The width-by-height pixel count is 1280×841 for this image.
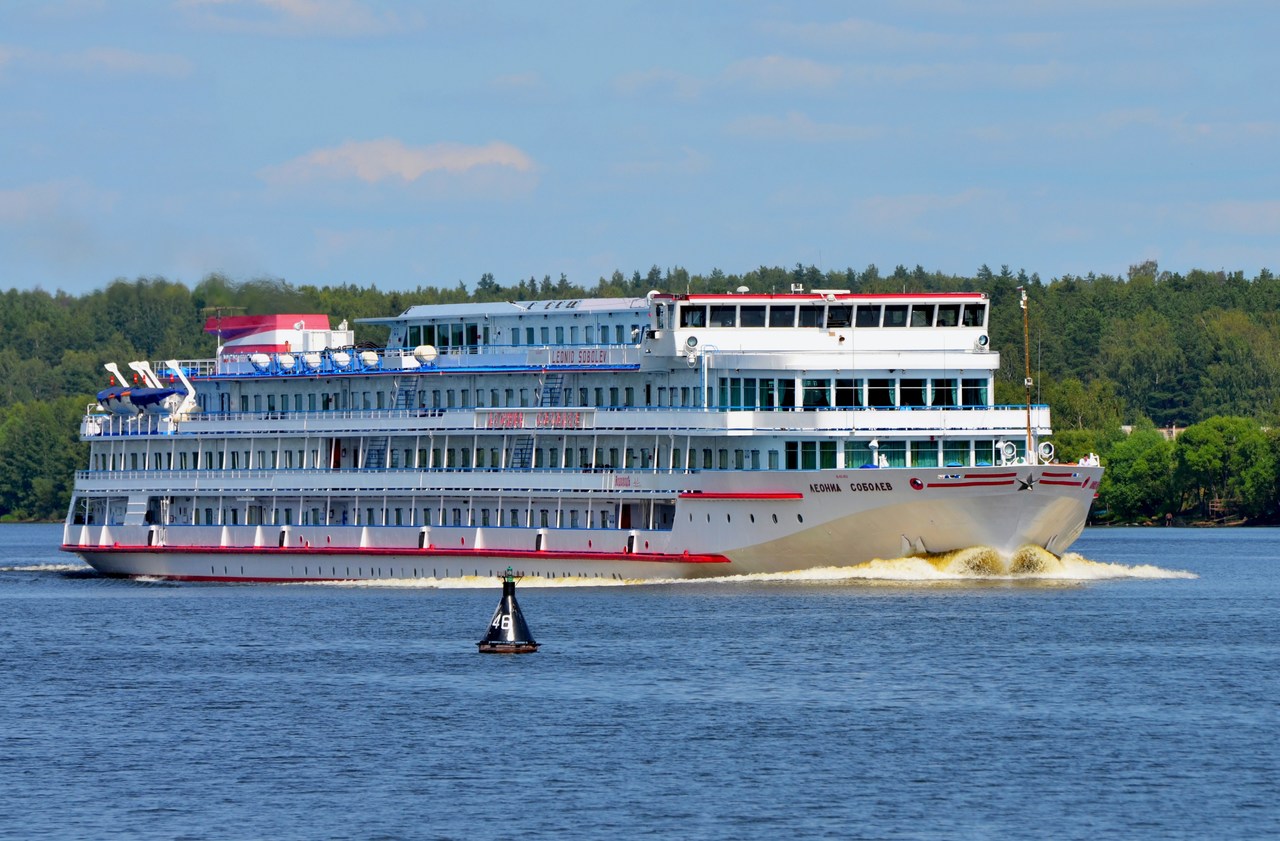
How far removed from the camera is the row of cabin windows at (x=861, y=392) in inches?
2965

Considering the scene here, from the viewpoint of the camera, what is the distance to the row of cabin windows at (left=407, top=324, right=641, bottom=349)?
268ft

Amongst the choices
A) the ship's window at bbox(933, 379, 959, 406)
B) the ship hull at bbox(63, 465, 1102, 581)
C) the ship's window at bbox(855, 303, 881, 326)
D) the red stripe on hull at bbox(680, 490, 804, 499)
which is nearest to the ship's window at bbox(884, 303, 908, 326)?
the ship's window at bbox(855, 303, 881, 326)

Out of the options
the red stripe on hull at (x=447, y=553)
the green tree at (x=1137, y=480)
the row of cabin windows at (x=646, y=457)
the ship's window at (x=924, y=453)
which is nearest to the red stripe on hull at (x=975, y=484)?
the row of cabin windows at (x=646, y=457)

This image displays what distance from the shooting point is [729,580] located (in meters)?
77.2

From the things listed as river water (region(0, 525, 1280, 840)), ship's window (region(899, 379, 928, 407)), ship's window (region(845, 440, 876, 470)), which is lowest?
river water (region(0, 525, 1280, 840))

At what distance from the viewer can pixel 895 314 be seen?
77312mm

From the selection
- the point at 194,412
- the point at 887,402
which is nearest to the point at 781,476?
the point at 887,402

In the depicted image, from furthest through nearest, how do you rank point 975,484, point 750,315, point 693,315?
point 693,315 → point 750,315 → point 975,484

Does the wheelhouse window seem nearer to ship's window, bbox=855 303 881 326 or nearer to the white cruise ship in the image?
the white cruise ship

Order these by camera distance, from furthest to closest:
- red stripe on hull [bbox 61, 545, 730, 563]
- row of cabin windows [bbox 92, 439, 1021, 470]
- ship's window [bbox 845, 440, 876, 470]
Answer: red stripe on hull [bbox 61, 545, 730, 563] → row of cabin windows [bbox 92, 439, 1021, 470] → ship's window [bbox 845, 440, 876, 470]

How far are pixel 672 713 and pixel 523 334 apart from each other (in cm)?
3551

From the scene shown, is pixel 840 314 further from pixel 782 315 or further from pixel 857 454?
pixel 857 454

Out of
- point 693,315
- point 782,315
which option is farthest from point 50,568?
point 782,315

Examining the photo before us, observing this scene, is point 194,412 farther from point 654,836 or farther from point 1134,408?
point 1134,408
